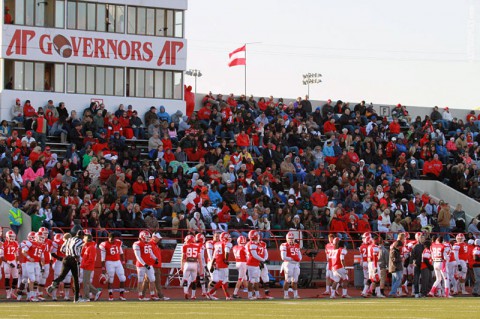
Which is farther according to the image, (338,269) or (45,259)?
(338,269)

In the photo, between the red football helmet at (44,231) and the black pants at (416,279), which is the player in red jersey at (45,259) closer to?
the red football helmet at (44,231)

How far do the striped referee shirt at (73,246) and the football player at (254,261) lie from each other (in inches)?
190

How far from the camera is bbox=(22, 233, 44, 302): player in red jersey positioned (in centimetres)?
2653

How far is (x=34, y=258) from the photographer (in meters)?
26.7

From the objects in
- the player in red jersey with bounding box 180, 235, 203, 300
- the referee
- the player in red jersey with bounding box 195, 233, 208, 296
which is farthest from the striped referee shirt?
the player in red jersey with bounding box 195, 233, 208, 296

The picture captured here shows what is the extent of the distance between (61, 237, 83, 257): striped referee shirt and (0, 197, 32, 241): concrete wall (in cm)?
447

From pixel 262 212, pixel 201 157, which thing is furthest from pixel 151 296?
pixel 201 157

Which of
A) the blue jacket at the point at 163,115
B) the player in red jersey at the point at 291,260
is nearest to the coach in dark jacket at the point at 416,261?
the player in red jersey at the point at 291,260

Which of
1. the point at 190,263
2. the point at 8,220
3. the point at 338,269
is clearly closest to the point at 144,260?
the point at 190,263

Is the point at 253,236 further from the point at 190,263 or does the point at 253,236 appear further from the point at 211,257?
the point at 190,263

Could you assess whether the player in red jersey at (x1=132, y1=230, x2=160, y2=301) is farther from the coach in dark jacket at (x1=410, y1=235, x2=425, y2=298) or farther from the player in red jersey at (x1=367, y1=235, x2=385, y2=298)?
the coach in dark jacket at (x1=410, y1=235, x2=425, y2=298)

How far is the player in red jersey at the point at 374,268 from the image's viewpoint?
29.2 metres

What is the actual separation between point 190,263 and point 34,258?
3755 millimetres

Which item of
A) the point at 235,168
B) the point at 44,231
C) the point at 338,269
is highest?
the point at 235,168
